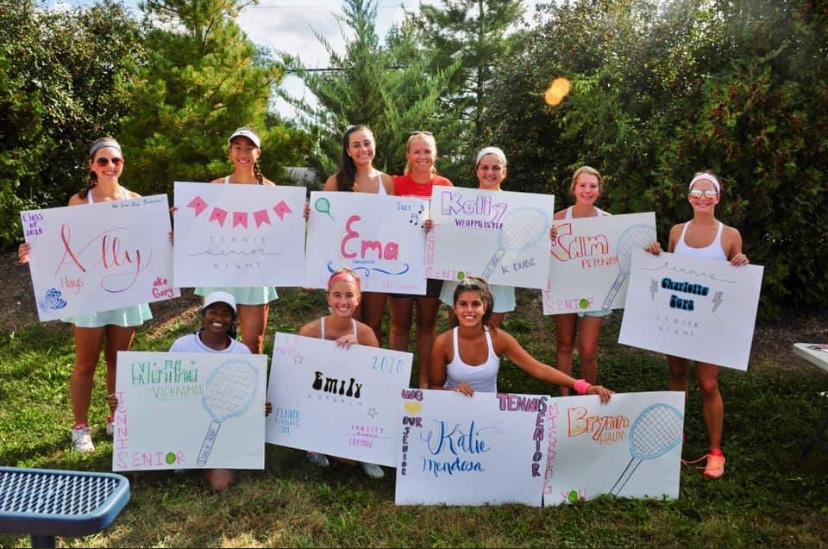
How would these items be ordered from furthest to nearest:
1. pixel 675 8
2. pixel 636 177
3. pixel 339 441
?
1. pixel 675 8
2. pixel 636 177
3. pixel 339 441

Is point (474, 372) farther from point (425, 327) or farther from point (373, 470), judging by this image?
point (425, 327)

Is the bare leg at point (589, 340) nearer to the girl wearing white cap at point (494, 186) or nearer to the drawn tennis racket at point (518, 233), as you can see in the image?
the girl wearing white cap at point (494, 186)

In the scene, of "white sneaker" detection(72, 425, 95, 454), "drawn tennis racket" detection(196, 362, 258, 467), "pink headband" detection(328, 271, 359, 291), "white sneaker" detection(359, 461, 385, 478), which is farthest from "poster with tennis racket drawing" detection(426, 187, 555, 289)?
"white sneaker" detection(72, 425, 95, 454)

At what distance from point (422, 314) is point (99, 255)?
2.05 meters

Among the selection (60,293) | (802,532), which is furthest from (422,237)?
(802,532)

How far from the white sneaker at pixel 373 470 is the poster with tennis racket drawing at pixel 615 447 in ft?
2.97

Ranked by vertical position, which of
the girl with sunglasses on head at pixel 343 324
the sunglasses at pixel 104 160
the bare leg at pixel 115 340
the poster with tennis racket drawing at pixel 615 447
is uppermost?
the sunglasses at pixel 104 160

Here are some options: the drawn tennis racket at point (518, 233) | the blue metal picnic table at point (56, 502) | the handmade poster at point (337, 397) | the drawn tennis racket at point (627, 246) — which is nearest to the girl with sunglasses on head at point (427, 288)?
the drawn tennis racket at point (518, 233)

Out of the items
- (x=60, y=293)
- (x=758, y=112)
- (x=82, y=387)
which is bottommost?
(x=82, y=387)

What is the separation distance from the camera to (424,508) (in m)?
3.31

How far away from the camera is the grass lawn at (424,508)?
3086mm

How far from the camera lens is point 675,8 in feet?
22.7

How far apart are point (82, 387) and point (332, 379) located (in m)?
1.60

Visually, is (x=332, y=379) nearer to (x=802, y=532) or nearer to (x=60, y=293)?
(x=60, y=293)
